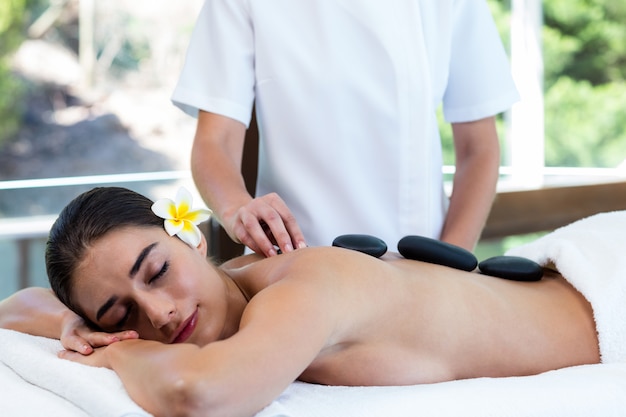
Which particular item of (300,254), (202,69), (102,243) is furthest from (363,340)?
(202,69)

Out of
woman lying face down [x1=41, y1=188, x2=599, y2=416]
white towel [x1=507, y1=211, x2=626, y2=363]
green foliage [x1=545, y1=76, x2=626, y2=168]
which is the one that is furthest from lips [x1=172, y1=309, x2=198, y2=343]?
green foliage [x1=545, y1=76, x2=626, y2=168]

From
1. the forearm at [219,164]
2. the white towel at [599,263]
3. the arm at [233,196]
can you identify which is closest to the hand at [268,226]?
the arm at [233,196]

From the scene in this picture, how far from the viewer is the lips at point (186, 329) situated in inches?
52.1

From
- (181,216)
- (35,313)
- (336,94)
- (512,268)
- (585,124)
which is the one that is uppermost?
(336,94)

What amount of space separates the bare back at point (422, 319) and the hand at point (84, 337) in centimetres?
24

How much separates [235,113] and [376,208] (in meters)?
0.37

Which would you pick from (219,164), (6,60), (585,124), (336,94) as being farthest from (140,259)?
(585,124)

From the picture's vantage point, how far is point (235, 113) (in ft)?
6.14

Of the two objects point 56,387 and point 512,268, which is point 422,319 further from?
point 56,387

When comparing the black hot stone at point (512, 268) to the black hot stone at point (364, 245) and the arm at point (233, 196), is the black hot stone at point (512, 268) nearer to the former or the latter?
the black hot stone at point (364, 245)

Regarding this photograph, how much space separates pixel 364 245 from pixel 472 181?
1.96 ft

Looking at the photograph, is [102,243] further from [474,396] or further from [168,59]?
[168,59]

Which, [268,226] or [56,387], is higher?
[268,226]

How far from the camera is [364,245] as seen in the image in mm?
1476
